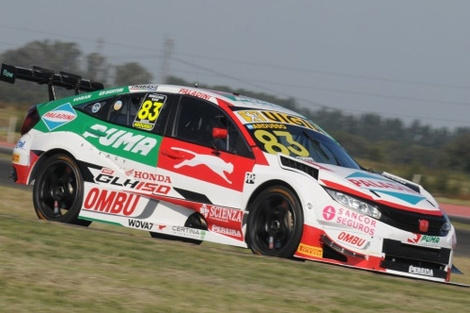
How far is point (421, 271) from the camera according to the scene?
893 cm

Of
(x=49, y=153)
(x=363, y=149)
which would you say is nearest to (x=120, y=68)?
(x=363, y=149)

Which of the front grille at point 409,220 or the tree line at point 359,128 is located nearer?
the front grille at point 409,220

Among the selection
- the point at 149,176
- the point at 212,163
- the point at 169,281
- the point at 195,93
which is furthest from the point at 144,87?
the point at 169,281

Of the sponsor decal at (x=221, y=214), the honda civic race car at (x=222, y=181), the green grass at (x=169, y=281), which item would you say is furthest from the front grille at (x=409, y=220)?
the sponsor decal at (x=221, y=214)

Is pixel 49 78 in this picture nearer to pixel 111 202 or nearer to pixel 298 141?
pixel 111 202

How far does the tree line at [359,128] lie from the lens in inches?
1289

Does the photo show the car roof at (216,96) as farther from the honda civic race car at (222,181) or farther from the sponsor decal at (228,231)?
the sponsor decal at (228,231)

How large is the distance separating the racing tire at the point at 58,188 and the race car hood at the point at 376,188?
2.76 m

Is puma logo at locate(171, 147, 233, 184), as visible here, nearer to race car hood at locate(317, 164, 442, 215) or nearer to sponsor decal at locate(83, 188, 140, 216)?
sponsor decal at locate(83, 188, 140, 216)

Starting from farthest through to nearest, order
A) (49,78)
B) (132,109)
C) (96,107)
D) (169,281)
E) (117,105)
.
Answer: (49,78)
(96,107)
(117,105)
(132,109)
(169,281)

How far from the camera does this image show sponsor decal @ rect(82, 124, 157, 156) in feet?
33.0

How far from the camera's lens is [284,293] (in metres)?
6.82

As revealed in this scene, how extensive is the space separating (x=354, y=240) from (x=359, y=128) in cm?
2473

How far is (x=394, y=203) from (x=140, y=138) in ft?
9.22
